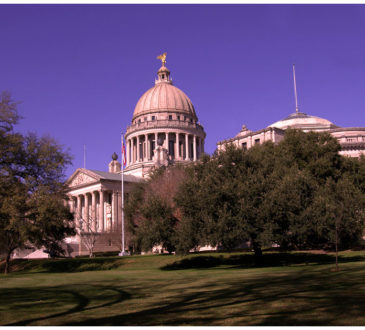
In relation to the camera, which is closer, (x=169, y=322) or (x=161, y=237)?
(x=169, y=322)

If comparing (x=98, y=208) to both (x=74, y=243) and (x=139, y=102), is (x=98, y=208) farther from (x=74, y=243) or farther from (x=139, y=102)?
(x=139, y=102)

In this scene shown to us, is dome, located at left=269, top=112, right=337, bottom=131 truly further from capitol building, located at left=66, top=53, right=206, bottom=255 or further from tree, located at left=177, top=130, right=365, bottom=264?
tree, located at left=177, top=130, right=365, bottom=264

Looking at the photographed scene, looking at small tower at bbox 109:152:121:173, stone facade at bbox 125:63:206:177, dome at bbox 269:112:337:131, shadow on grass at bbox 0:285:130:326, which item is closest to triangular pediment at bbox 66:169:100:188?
stone facade at bbox 125:63:206:177

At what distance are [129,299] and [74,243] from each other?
63.5m

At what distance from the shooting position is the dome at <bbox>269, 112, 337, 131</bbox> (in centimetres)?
8362

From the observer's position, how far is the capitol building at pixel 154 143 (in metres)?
79.6

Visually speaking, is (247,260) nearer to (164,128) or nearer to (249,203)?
(249,203)

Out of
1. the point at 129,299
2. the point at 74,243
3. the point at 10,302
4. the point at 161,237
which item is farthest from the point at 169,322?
the point at 74,243

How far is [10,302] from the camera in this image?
14359 mm

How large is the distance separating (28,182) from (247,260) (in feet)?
62.8

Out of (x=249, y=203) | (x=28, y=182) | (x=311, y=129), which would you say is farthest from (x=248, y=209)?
(x=311, y=129)

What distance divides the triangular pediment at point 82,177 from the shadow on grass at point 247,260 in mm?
56553

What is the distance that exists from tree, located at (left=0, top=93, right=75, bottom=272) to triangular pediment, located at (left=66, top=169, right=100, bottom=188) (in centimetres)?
5338

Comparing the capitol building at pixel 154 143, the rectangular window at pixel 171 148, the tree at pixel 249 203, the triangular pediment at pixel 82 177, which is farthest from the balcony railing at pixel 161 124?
the tree at pixel 249 203
